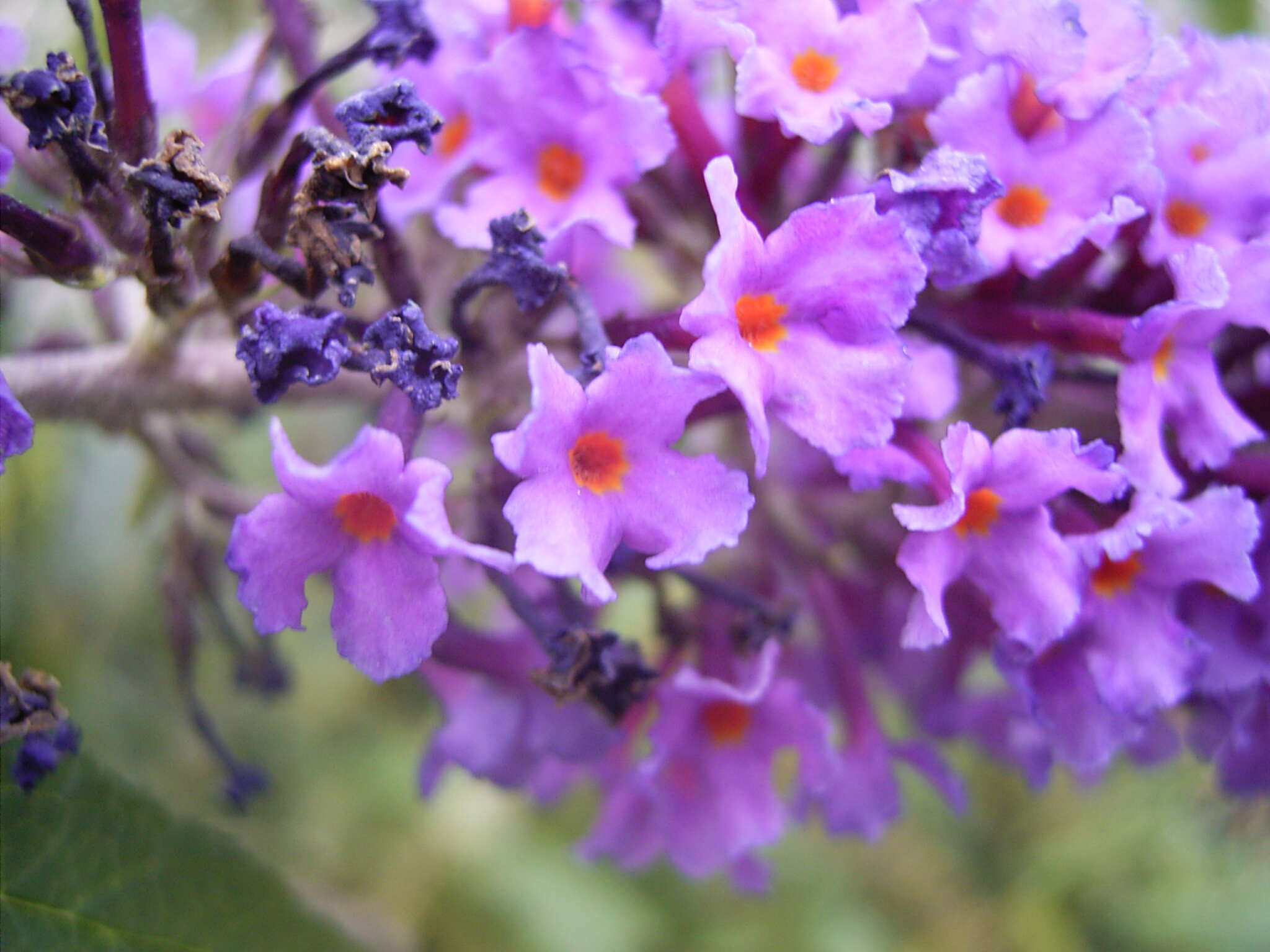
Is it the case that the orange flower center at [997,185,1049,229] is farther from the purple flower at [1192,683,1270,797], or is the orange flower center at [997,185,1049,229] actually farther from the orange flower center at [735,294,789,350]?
the purple flower at [1192,683,1270,797]

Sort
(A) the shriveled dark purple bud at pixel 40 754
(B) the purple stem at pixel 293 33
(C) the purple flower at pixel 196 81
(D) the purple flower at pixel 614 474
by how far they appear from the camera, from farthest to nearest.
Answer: (C) the purple flower at pixel 196 81, (B) the purple stem at pixel 293 33, (A) the shriveled dark purple bud at pixel 40 754, (D) the purple flower at pixel 614 474

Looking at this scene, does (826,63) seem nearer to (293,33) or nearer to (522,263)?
(522,263)

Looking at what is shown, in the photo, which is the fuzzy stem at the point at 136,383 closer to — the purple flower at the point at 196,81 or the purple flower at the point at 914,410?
the purple flower at the point at 196,81

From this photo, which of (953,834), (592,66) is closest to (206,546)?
(592,66)

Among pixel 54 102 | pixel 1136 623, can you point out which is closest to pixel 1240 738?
pixel 1136 623

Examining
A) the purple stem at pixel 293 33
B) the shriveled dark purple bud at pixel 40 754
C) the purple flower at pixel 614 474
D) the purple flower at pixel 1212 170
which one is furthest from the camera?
the purple stem at pixel 293 33

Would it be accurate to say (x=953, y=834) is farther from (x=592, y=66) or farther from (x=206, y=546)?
(x=592, y=66)

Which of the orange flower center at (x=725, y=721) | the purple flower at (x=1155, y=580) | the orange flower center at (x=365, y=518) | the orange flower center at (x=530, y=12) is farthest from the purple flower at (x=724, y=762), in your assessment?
the orange flower center at (x=530, y=12)
